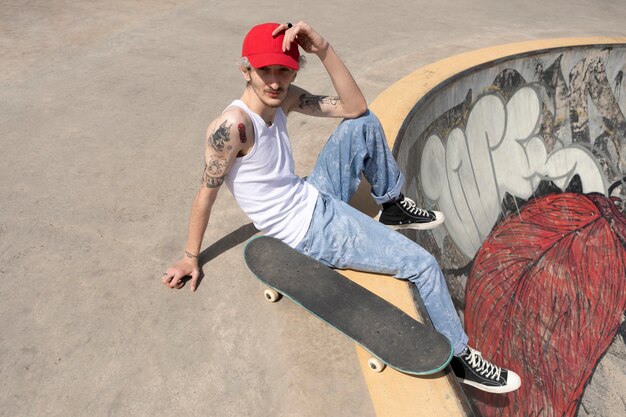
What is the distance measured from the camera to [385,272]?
137 inches

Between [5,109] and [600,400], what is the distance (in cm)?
898

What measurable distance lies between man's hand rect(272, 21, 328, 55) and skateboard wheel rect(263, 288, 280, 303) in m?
1.63

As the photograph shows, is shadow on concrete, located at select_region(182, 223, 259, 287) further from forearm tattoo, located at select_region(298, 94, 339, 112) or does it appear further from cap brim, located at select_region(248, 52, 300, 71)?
cap brim, located at select_region(248, 52, 300, 71)

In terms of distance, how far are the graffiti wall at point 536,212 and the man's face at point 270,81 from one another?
2.21m

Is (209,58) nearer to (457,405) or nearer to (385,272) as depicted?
(385,272)

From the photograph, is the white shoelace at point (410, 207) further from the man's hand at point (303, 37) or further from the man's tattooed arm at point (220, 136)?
the man's tattooed arm at point (220, 136)

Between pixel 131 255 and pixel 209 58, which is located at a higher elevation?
pixel 209 58

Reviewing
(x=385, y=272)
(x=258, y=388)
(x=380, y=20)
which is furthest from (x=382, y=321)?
(x=380, y=20)

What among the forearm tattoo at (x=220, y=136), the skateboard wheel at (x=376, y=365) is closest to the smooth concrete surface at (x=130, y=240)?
the skateboard wheel at (x=376, y=365)

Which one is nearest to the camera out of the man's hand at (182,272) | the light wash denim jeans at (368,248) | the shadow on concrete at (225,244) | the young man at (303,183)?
the young man at (303,183)

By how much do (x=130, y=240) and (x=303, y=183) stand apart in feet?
4.98

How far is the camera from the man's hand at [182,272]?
3.43 m

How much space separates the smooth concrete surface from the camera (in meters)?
2.84

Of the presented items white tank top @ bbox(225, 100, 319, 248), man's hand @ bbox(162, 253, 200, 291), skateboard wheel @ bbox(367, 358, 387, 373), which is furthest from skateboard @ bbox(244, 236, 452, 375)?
man's hand @ bbox(162, 253, 200, 291)
